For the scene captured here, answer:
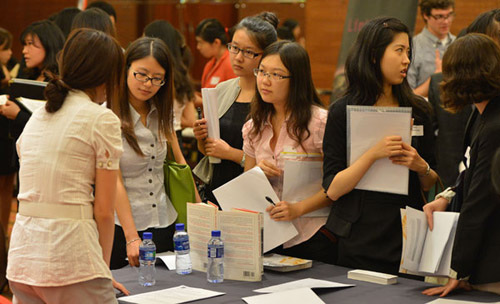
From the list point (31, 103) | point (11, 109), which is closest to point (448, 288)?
point (31, 103)

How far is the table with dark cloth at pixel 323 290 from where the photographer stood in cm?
242

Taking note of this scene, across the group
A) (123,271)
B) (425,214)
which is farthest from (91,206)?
(425,214)

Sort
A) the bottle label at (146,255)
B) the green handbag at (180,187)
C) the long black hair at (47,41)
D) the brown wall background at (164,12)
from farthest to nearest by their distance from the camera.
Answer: the brown wall background at (164,12)
the long black hair at (47,41)
the green handbag at (180,187)
the bottle label at (146,255)

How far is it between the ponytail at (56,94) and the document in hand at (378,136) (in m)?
1.10

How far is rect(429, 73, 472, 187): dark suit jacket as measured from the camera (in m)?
4.70

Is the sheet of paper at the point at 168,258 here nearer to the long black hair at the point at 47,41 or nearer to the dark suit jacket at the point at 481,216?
the dark suit jacket at the point at 481,216

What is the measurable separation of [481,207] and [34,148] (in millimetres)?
1408

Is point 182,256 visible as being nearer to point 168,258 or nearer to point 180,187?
point 168,258

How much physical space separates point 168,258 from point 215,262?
33 centimetres

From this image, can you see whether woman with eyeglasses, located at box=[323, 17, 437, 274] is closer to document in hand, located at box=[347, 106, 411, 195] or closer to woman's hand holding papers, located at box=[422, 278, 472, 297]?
document in hand, located at box=[347, 106, 411, 195]

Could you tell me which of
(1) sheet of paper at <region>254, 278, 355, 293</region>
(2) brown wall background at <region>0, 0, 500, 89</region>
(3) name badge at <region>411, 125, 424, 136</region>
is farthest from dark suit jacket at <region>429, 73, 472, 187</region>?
(2) brown wall background at <region>0, 0, 500, 89</region>

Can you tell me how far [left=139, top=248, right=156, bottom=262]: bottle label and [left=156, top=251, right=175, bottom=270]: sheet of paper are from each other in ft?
0.77

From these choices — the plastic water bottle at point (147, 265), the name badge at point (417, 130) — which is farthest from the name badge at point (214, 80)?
the plastic water bottle at point (147, 265)

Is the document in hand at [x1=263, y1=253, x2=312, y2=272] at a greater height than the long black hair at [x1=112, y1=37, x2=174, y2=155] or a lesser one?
lesser
